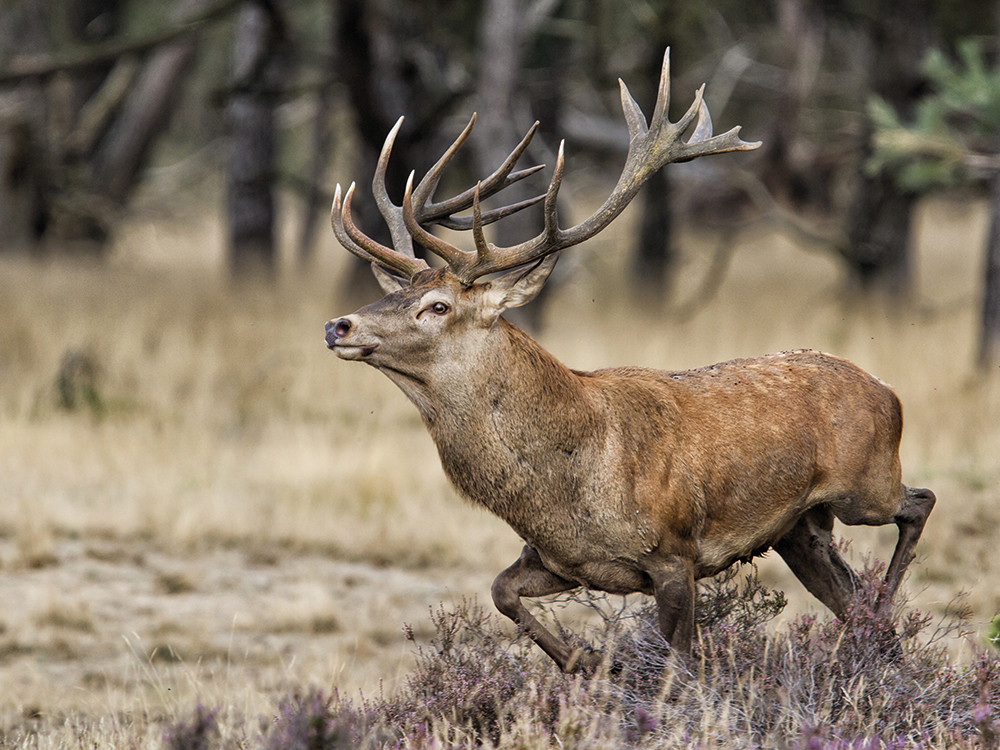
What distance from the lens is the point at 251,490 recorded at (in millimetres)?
9133

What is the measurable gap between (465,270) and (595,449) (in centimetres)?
83

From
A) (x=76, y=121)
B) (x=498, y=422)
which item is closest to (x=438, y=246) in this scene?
(x=498, y=422)

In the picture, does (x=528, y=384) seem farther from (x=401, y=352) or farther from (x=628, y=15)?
(x=628, y=15)

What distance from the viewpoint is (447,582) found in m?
8.01

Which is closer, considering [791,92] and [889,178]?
[791,92]

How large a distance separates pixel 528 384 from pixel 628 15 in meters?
14.2

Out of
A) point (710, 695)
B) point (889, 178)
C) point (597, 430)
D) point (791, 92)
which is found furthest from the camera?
point (889, 178)

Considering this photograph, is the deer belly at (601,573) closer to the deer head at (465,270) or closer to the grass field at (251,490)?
the deer head at (465,270)

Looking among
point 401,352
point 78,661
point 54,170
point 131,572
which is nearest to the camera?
point 401,352

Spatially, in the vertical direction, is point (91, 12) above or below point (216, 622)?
above

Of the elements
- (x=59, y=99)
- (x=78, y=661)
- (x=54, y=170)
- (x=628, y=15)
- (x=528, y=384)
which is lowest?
(x=78, y=661)

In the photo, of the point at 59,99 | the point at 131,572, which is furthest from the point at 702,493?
the point at 59,99

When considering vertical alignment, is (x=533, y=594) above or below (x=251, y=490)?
below

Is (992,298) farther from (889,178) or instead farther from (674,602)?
(674,602)
